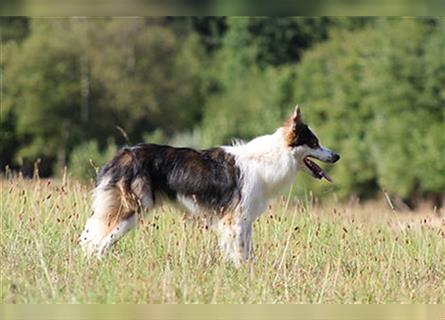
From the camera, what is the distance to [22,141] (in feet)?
152

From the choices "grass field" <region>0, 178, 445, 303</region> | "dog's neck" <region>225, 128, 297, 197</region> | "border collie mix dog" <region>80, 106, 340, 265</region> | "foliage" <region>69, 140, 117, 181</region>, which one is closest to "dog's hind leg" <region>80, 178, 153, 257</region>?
"border collie mix dog" <region>80, 106, 340, 265</region>

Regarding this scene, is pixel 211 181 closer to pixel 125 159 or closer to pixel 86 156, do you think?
pixel 125 159

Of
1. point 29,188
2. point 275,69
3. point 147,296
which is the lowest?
point 147,296

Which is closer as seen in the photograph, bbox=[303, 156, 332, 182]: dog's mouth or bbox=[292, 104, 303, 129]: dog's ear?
bbox=[292, 104, 303, 129]: dog's ear

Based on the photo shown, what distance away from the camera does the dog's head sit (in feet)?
33.2

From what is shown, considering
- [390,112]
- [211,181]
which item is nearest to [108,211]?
[211,181]

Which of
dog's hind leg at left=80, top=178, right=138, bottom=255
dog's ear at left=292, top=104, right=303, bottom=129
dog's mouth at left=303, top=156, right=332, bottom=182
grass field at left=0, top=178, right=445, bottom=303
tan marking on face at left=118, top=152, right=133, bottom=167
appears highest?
dog's ear at left=292, top=104, right=303, bottom=129

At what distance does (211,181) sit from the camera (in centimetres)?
991

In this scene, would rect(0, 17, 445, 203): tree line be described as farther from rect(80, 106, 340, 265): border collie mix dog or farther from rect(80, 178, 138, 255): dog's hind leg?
rect(80, 178, 138, 255): dog's hind leg

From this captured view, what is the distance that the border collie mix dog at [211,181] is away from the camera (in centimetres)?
947

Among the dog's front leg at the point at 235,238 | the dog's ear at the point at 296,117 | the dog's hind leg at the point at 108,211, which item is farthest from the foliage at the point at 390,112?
the dog's hind leg at the point at 108,211

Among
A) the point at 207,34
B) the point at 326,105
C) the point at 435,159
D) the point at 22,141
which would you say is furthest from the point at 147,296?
the point at 207,34

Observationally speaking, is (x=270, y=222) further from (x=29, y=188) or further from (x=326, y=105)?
(x=326, y=105)

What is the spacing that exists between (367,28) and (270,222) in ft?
111
